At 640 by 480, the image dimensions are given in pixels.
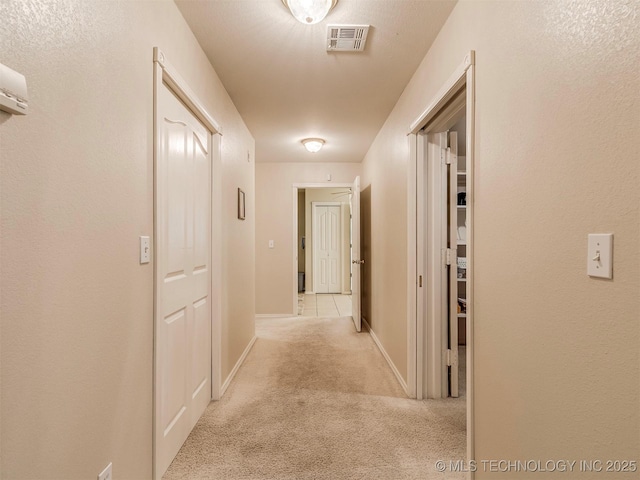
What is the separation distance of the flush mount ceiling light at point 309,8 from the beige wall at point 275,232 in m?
3.71

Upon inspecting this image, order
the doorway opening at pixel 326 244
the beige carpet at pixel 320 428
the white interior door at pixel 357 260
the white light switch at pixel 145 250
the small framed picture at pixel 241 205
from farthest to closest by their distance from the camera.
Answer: the doorway opening at pixel 326 244 → the white interior door at pixel 357 260 → the small framed picture at pixel 241 205 → the beige carpet at pixel 320 428 → the white light switch at pixel 145 250

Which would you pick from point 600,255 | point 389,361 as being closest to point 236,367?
point 389,361

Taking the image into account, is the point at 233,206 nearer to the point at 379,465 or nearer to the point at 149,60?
the point at 149,60

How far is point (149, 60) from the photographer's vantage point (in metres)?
1.45

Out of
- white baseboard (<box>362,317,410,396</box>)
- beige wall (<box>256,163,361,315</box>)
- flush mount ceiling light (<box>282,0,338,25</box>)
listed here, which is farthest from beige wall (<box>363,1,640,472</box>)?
beige wall (<box>256,163,361,315</box>)

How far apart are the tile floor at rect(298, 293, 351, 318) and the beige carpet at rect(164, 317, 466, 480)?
2.36m

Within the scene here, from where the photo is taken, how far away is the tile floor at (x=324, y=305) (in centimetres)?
567

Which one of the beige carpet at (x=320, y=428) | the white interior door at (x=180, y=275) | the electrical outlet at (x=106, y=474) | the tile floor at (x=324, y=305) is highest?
the white interior door at (x=180, y=275)

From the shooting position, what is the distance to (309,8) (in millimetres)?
1631

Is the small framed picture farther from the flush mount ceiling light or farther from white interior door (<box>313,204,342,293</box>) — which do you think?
white interior door (<box>313,204,342,293</box>)

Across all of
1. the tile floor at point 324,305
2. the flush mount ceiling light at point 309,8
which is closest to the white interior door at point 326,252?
the tile floor at point 324,305

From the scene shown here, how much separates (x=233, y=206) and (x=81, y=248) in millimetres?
1943

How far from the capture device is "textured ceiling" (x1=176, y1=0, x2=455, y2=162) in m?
1.77

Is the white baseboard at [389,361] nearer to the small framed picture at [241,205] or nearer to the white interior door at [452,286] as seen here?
the white interior door at [452,286]
